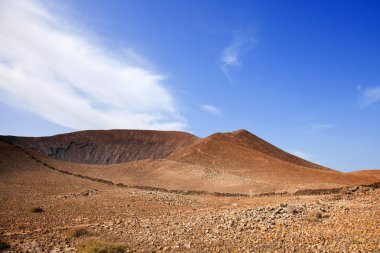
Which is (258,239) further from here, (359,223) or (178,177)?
(178,177)

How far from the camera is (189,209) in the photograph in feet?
65.5

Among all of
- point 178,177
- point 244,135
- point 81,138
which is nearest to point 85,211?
point 178,177

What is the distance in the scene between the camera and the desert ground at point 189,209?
10.4 m

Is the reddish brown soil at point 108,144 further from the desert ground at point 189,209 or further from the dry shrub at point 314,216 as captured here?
the dry shrub at point 314,216

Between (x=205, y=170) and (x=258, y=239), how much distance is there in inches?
1341

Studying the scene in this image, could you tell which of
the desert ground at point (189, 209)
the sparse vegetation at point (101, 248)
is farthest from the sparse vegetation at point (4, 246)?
the sparse vegetation at point (101, 248)

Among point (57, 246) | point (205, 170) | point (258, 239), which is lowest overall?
point (57, 246)

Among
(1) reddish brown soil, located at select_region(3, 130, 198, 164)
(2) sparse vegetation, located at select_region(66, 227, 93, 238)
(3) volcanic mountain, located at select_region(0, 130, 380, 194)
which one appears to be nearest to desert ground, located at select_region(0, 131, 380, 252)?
(2) sparse vegetation, located at select_region(66, 227, 93, 238)

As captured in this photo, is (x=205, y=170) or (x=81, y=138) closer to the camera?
(x=205, y=170)

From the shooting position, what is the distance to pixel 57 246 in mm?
10688

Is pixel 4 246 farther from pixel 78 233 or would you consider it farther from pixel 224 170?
pixel 224 170

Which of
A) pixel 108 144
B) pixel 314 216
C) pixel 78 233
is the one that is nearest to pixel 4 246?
pixel 78 233

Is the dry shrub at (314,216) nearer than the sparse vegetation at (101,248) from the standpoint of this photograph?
No

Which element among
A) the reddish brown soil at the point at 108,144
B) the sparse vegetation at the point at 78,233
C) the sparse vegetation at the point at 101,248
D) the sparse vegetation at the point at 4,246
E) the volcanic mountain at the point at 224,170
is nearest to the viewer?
the sparse vegetation at the point at 101,248
